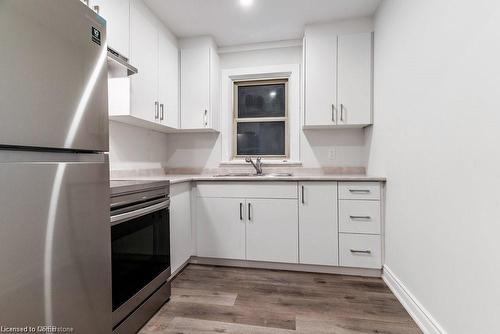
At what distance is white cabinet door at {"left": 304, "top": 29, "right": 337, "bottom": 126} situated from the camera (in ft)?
8.33

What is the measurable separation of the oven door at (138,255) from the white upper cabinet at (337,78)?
5.94 feet

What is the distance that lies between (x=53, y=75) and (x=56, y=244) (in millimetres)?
611

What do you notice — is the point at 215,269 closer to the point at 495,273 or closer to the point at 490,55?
the point at 495,273

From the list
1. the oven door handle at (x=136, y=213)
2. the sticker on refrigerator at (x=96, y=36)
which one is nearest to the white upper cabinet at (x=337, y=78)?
the oven door handle at (x=136, y=213)

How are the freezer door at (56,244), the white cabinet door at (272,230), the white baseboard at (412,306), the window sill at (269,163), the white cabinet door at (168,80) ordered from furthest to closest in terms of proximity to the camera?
the window sill at (269,163) < the white cabinet door at (168,80) < the white cabinet door at (272,230) < the white baseboard at (412,306) < the freezer door at (56,244)

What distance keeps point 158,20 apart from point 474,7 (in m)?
2.47

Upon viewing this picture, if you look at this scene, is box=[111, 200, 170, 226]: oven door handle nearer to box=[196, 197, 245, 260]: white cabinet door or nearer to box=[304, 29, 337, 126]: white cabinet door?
box=[196, 197, 245, 260]: white cabinet door

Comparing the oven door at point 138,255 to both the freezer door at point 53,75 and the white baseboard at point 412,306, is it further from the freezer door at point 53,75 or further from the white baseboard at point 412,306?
the white baseboard at point 412,306

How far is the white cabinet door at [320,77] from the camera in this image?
2.54 meters

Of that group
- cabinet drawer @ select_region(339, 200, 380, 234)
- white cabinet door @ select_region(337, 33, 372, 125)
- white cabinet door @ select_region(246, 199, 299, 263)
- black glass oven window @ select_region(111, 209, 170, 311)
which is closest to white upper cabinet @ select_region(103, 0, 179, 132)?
black glass oven window @ select_region(111, 209, 170, 311)

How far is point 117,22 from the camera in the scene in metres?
1.80

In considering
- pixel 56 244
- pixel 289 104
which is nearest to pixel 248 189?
pixel 289 104

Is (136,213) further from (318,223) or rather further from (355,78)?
(355,78)

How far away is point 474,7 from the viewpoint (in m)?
1.08
